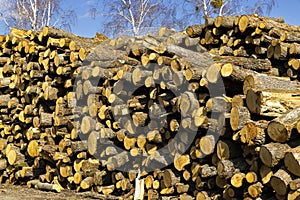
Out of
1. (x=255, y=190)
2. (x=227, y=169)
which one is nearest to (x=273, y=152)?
(x=255, y=190)

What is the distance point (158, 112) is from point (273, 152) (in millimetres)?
2015

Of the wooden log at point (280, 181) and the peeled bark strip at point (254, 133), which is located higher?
the peeled bark strip at point (254, 133)

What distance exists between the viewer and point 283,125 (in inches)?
177

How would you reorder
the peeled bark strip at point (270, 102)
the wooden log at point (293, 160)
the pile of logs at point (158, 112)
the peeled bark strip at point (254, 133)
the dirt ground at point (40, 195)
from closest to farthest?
the wooden log at point (293, 160) → the peeled bark strip at point (254, 133) → the peeled bark strip at point (270, 102) → the pile of logs at point (158, 112) → the dirt ground at point (40, 195)

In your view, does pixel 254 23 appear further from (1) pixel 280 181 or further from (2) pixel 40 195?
(2) pixel 40 195

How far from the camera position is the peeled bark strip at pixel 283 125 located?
4.51 meters

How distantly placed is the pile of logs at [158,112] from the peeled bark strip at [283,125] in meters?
0.01

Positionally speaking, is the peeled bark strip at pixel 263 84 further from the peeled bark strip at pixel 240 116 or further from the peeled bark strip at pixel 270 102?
the peeled bark strip at pixel 240 116

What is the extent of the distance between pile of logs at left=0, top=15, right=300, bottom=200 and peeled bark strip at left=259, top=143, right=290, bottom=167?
11 mm

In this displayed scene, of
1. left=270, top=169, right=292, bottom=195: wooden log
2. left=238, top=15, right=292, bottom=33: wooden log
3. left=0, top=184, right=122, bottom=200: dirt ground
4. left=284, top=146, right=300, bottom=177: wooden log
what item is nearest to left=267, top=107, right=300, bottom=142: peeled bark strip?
left=284, top=146, right=300, bottom=177: wooden log

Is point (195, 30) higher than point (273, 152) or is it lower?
higher

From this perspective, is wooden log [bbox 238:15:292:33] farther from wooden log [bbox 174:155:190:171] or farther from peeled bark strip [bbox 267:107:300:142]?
peeled bark strip [bbox 267:107:300:142]

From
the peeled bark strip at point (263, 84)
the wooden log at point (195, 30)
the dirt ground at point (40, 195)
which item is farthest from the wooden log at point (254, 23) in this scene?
the dirt ground at point (40, 195)

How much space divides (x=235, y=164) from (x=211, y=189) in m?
0.60
